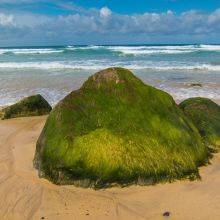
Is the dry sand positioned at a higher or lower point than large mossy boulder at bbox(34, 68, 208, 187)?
lower

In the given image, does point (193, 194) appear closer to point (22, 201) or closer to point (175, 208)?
point (175, 208)

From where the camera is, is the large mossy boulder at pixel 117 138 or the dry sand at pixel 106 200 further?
the large mossy boulder at pixel 117 138

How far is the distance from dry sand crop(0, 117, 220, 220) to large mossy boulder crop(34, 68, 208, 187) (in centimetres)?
17

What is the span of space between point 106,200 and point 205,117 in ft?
10.1

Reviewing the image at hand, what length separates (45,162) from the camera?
5.35m

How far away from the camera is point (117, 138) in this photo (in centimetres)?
528

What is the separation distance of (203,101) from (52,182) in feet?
12.1

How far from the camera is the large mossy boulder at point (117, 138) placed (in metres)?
5.04

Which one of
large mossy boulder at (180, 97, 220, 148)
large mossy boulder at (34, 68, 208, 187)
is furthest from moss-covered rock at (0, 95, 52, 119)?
large mossy boulder at (34, 68, 208, 187)

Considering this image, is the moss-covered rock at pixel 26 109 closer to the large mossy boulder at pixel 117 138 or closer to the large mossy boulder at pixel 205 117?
the large mossy boulder at pixel 205 117

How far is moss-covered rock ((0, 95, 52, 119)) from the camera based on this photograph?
9727 mm

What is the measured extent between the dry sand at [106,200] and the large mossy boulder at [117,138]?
17cm

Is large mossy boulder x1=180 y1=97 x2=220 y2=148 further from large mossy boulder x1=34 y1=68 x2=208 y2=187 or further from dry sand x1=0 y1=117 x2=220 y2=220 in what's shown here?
dry sand x1=0 y1=117 x2=220 y2=220

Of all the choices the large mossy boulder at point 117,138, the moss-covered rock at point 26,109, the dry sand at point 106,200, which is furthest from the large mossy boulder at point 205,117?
the moss-covered rock at point 26,109
